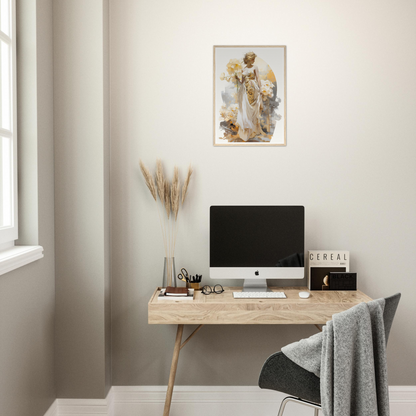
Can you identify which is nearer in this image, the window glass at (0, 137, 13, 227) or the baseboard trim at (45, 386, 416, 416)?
the window glass at (0, 137, 13, 227)

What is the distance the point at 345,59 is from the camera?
7.52 ft

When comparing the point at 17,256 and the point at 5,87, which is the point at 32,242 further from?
the point at 5,87

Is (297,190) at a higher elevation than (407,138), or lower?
lower

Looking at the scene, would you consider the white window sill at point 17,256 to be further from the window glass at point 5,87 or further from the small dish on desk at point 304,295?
the small dish on desk at point 304,295

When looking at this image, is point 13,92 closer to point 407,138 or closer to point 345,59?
point 345,59

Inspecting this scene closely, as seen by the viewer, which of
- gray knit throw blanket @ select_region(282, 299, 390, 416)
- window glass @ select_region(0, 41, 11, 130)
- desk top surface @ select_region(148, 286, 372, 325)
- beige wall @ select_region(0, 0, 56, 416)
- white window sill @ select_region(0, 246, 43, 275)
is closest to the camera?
gray knit throw blanket @ select_region(282, 299, 390, 416)

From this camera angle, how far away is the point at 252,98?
2297mm

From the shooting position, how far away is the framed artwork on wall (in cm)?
229

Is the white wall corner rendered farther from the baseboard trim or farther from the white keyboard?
the white keyboard

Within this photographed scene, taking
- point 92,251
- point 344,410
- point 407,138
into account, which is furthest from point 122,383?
point 407,138

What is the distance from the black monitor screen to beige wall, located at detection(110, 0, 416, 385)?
0.20 m

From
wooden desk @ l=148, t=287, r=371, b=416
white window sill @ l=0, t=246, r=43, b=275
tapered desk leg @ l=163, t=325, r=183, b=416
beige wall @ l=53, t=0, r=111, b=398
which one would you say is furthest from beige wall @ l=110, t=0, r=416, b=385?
white window sill @ l=0, t=246, r=43, b=275

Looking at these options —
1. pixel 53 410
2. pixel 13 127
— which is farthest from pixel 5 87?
pixel 53 410

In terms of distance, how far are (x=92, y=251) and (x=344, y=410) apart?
58.0 inches
